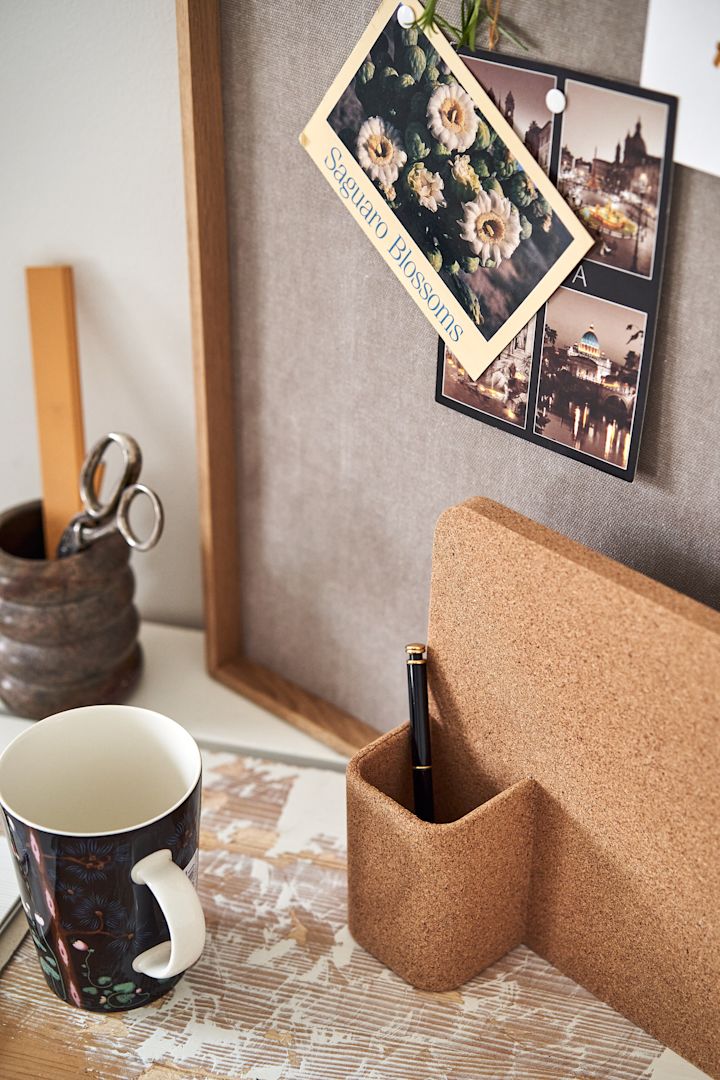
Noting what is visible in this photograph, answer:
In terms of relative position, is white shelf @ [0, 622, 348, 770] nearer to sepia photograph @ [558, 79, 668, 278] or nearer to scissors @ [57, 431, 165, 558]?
scissors @ [57, 431, 165, 558]

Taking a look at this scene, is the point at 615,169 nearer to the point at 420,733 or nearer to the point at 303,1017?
the point at 420,733

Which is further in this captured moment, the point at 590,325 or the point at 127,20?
the point at 127,20

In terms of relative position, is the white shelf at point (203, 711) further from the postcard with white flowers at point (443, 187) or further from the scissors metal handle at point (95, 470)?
the postcard with white flowers at point (443, 187)

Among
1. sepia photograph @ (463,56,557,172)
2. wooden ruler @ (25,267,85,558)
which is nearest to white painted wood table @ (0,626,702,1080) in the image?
wooden ruler @ (25,267,85,558)

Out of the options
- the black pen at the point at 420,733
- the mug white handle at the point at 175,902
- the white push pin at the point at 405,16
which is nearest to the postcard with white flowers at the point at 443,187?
the white push pin at the point at 405,16

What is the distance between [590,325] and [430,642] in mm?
157

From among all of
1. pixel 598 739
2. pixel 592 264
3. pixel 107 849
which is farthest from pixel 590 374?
pixel 107 849

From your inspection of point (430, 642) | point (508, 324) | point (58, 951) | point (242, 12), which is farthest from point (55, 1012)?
point (242, 12)

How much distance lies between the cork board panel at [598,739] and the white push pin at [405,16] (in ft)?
0.67

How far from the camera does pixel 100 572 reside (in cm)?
67

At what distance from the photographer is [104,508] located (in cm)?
67

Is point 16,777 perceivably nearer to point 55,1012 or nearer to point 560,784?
point 55,1012

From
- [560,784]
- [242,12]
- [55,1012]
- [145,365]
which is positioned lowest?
[55,1012]

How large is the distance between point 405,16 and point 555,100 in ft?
0.28
